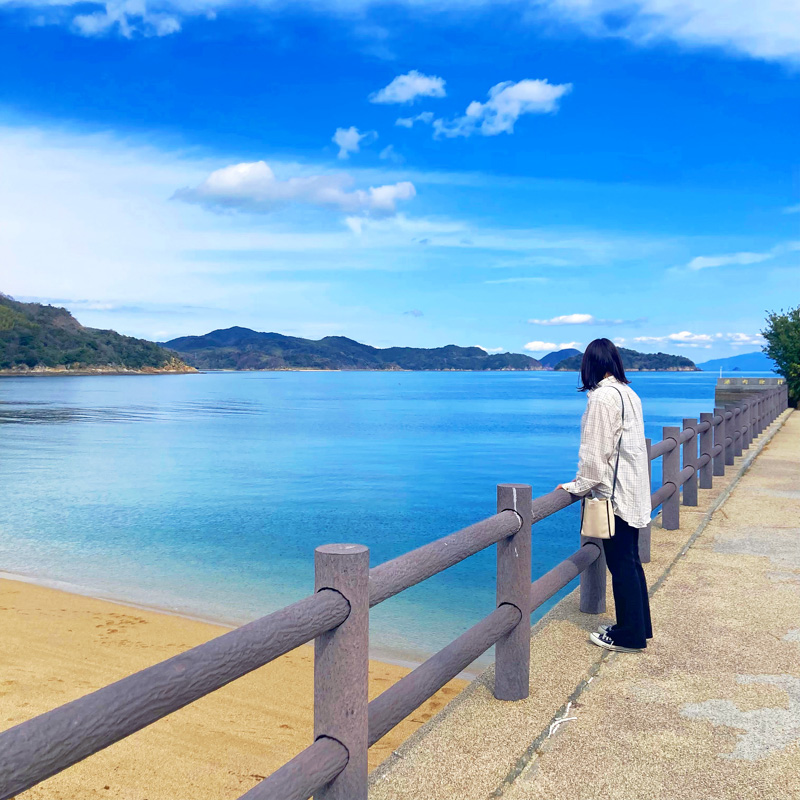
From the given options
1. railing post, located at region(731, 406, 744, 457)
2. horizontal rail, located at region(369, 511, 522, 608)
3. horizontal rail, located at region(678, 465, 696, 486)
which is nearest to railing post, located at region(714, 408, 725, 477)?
railing post, located at region(731, 406, 744, 457)

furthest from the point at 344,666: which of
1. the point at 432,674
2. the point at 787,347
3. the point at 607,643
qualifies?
the point at 787,347

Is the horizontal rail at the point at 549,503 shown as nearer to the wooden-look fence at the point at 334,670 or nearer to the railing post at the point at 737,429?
the wooden-look fence at the point at 334,670

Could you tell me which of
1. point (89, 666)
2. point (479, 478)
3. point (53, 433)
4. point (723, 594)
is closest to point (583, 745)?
point (723, 594)

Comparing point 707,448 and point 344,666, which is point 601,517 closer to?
point 344,666

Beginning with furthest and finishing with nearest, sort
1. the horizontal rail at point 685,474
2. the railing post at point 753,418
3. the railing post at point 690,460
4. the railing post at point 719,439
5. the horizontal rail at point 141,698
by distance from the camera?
the railing post at point 753,418, the railing post at point 719,439, the railing post at point 690,460, the horizontal rail at point 685,474, the horizontal rail at point 141,698

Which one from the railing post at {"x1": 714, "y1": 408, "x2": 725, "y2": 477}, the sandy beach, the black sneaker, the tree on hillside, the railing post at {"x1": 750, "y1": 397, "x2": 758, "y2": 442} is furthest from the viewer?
the tree on hillside

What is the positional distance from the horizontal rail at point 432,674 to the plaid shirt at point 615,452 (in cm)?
107

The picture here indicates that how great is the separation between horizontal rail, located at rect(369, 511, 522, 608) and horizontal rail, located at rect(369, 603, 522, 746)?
384 mm

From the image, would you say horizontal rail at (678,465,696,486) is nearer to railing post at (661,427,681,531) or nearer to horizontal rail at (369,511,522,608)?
railing post at (661,427,681,531)

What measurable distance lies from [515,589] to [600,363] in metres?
1.50

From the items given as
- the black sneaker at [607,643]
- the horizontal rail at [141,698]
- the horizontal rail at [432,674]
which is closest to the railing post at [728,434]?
the black sneaker at [607,643]

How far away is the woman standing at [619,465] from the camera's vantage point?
4637 millimetres

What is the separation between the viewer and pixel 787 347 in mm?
35250

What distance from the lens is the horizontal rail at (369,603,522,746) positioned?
302cm
